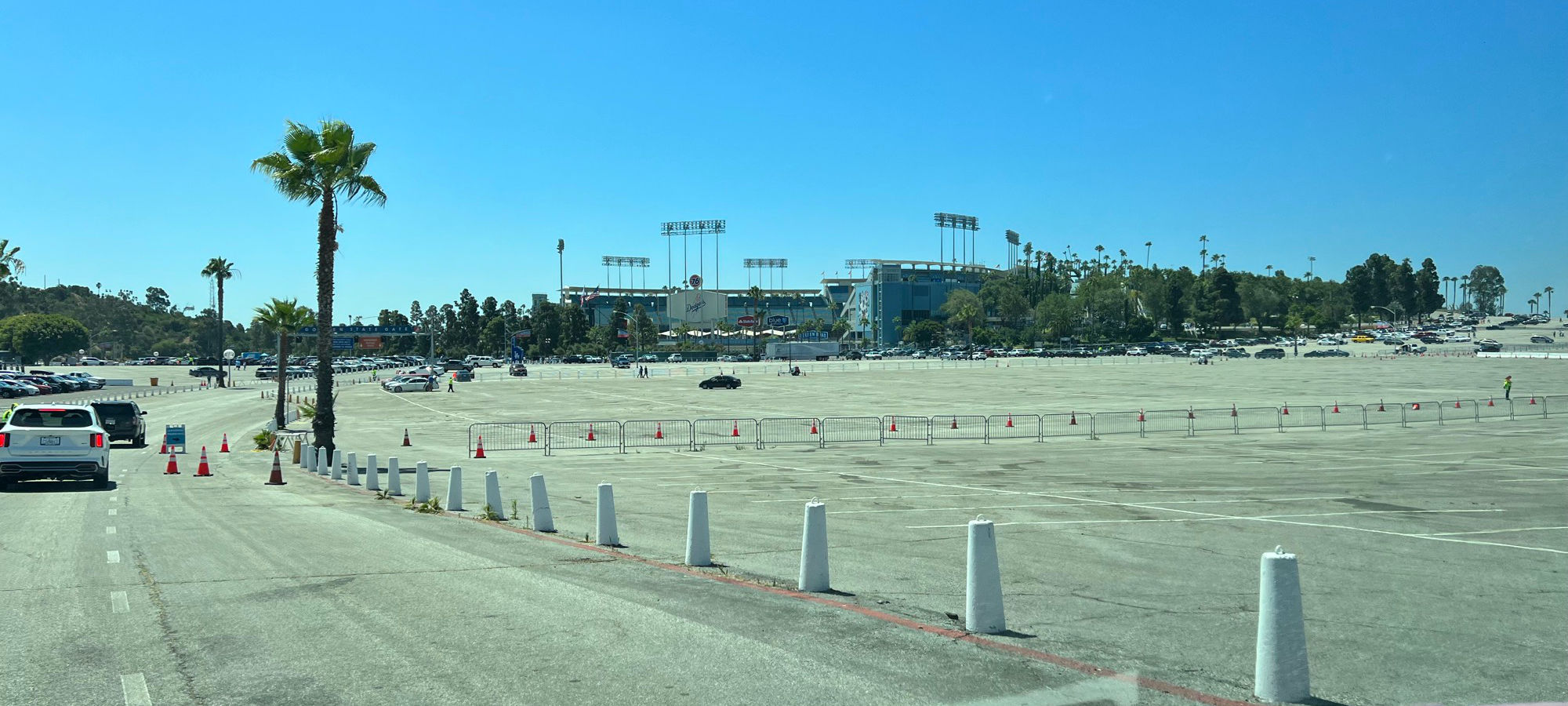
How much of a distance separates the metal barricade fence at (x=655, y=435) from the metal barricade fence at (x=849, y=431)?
4632 mm

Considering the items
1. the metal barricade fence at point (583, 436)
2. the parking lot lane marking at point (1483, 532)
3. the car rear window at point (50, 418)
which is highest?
the car rear window at point (50, 418)

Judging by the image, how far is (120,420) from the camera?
34906 mm

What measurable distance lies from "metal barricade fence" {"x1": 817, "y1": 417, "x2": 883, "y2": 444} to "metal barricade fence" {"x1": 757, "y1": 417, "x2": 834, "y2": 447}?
286 mm

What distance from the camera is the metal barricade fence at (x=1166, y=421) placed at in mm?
37312

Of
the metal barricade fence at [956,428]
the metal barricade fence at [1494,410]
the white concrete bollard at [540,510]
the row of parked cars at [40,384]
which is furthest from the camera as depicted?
the row of parked cars at [40,384]

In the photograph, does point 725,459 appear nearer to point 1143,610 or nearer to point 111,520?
point 111,520

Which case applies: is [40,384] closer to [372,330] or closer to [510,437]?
[510,437]

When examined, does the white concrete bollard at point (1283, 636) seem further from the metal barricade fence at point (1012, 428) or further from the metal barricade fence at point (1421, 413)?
the metal barricade fence at point (1421, 413)

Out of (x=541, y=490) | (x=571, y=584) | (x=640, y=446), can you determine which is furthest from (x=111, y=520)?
(x=640, y=446)

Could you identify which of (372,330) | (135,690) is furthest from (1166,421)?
(372,330)

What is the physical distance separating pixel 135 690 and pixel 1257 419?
4149cm

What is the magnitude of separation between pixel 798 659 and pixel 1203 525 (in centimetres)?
961

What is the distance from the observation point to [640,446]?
108 feet

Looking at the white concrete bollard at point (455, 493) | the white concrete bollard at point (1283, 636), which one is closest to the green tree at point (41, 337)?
the white concrete bollard at point (455, 493)
